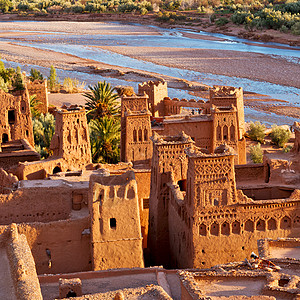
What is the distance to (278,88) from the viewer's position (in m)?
58.9

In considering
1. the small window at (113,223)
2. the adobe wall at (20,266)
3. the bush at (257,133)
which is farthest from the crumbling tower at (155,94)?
the adobe wall at (20,266)

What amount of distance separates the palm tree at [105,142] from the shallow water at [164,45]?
53.7 ft

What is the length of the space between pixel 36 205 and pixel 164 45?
68203 millimetres

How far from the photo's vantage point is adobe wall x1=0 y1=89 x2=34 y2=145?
3206cm

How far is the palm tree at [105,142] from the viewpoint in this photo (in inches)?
1269

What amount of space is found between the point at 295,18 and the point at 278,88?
106ft

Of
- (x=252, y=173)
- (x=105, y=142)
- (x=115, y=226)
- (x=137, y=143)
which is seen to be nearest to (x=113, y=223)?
(x=115, y=226)

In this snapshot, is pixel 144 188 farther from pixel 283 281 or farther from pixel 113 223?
pixel 283 281

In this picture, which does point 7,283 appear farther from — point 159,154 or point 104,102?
point 104,102

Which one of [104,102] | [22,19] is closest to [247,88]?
[104,102]

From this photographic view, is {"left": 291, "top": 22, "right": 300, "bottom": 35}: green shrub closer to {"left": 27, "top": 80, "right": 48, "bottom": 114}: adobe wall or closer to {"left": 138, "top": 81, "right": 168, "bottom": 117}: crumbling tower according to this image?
{"left": 27, "top": 80, "right": 48, "bottom": 114}: adobe wall

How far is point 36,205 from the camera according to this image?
2053 cm

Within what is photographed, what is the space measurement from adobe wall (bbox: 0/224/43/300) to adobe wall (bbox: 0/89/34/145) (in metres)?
16.0

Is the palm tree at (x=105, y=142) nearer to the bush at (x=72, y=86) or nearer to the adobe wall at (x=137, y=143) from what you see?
the adobe wall at (x=137, y=143)
